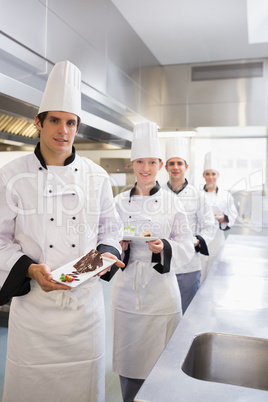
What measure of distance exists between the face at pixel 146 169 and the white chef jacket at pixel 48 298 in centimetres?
71

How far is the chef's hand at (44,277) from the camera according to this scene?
1.34 m

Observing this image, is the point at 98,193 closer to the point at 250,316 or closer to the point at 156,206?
the point at 156,206

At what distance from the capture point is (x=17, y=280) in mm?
1422

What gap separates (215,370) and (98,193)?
0.82 metres

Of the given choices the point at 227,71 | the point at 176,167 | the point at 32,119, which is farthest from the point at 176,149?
the point at 227,71

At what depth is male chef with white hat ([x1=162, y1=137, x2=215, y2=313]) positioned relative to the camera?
298 cm

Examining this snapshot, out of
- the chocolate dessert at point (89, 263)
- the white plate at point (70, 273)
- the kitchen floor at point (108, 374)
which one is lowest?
the kitchen floor at point (108, 374)

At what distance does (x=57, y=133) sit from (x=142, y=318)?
3.61 ft

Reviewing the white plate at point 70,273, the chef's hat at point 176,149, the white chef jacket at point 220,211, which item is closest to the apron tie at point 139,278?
the white plate at point 70,273

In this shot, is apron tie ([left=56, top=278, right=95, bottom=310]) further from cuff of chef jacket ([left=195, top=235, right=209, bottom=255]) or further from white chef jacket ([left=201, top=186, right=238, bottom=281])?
white chef jacket ([left=201, top=186, right=238, bottom=281])

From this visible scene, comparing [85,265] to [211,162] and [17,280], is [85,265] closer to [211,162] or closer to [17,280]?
[17,280]

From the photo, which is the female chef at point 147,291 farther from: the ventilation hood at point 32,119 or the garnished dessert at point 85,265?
the ventilation hood at point 32,119

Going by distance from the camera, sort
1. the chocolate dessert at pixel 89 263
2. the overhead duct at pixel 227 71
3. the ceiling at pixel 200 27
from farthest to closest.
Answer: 1. the overhead duct at pixel 227 71
2. the ceiling at pixel 200 27
3. the chocolate dessert at pixel 89 263

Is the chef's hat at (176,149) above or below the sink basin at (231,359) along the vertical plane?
above
